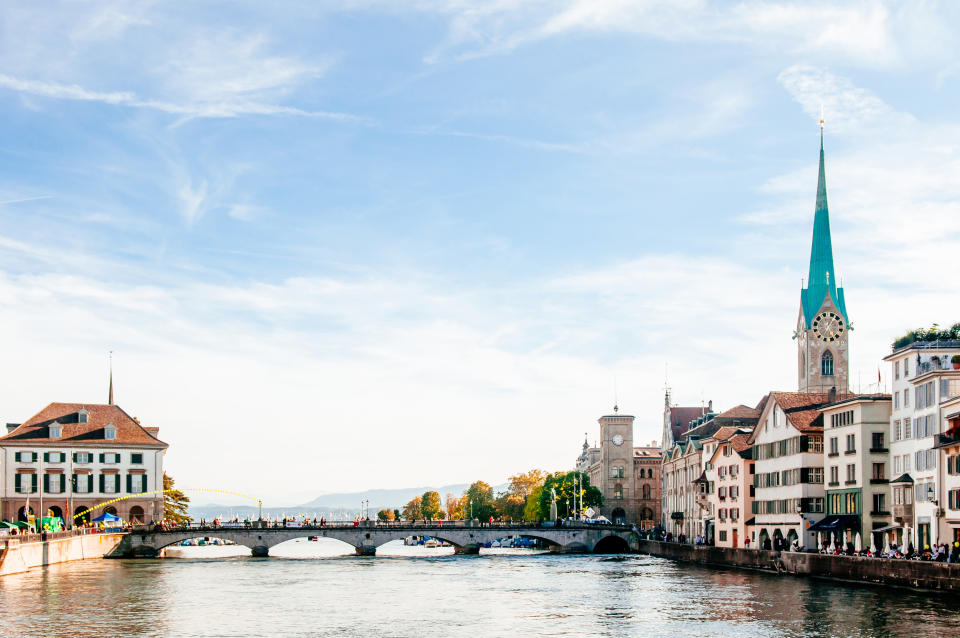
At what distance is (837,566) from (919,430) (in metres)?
10.2

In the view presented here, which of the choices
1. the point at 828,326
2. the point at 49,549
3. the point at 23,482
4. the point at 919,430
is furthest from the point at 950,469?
the point at 828,326

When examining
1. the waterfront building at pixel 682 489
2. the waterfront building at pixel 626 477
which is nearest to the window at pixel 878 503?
the waterfront building at pixel 682 489

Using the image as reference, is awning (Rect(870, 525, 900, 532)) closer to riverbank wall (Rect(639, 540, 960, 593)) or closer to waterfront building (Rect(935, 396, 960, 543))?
riverbank wall (Rect(639, 540, 960, 593))

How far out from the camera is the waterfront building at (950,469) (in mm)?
→ 70062

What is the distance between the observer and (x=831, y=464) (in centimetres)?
9019

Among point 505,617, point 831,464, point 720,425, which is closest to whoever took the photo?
point 505,617

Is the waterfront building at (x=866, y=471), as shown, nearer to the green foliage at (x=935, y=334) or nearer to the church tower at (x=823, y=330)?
the green foliage at (x=935, y=334)

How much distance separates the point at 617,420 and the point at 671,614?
132m

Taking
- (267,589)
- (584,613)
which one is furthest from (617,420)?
(584,613)

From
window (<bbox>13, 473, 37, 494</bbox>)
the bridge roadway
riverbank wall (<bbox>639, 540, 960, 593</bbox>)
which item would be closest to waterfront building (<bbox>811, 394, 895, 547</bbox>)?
riverbank wall (<bbox>639, 540, 960, 593</bbox>)

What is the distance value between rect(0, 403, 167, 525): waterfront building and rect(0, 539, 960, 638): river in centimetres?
3161

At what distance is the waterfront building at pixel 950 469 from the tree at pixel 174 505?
97248 millimetres

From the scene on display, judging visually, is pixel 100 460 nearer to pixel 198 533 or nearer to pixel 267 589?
pixel 198 533

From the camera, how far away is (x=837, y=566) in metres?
75.5
